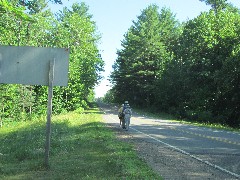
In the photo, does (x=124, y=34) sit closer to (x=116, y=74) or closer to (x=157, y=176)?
(x=116, y=74)

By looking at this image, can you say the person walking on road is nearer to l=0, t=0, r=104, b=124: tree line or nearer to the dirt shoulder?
l=0, t=0, r=104, b=124: tree line

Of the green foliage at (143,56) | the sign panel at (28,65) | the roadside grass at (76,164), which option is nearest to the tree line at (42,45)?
the sign panel at (28,65)

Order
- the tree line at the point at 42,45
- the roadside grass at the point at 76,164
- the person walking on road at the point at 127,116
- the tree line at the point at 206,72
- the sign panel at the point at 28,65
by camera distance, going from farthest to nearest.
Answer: the tree line at the point at 206,72 → the tree line at the point at 42,45 → the person walking on road at the point at 127,116 → the sign panel at the point at 28,65 → the roadside grass at the point at 76,164

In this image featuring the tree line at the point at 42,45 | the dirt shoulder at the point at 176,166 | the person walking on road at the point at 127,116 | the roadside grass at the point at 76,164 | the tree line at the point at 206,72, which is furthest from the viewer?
the tree line at the point at 206,72

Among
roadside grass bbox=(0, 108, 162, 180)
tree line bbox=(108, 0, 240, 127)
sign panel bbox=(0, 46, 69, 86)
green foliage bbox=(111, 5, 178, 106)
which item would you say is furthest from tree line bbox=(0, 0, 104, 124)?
tree line bbox=(108, 0, 240, 127)

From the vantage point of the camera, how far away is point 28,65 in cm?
905

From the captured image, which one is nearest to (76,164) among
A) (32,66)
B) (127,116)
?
(32,66)

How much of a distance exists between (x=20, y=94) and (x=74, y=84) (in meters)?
12.7

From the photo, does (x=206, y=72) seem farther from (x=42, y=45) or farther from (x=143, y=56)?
(x=143, y=56)

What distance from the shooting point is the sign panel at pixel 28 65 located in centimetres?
904

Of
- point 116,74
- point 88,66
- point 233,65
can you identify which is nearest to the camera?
point 233,65

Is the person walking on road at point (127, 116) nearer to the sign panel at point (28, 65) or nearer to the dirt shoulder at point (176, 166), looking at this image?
the dirt shoulder at point (176, 166)

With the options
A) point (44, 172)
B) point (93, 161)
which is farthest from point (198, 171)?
point (44, 172)

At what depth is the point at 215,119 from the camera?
41.3 metres
